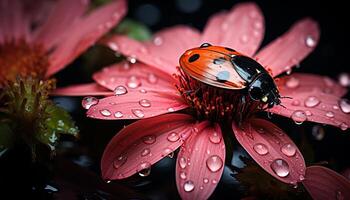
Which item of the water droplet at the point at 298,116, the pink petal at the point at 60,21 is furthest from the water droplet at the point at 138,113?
the pink petal at the point at 60,21

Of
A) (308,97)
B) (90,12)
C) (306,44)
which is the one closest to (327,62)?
(306,44)

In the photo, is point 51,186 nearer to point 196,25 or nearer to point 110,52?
point 110,52

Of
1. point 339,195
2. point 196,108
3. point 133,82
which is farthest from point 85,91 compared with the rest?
point 339,195

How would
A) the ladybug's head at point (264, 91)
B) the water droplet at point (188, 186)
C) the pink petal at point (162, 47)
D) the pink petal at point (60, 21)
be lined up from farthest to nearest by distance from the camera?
1. the pink petal at point (60, 21)
2. the pink petal at point (162, 47)
3. the ladybug's head at point (264, 91)
4. the water droplet at point (188, 186)

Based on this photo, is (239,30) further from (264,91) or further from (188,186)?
(188,186)

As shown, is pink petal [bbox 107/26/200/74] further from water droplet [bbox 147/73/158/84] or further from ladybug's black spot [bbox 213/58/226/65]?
ladybug's black spot [bbox 213/58/226/65]

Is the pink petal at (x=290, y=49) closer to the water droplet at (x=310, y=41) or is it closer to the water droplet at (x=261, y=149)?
the water droplet at (x=310, y=41)
